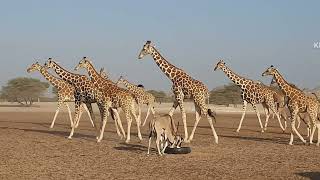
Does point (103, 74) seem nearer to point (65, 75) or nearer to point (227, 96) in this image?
point (65, 75)

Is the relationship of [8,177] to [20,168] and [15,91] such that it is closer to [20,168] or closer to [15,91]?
[20,168]

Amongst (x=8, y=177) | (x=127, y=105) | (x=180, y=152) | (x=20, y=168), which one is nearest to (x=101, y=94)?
(x=127, y=105)

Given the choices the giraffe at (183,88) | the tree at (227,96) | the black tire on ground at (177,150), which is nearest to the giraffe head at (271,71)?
the giraffe at (183,88)

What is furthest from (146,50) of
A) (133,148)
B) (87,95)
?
(133,148)

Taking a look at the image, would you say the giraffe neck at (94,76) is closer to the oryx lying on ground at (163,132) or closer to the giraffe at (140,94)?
the oryx lying on ground at (163,132)

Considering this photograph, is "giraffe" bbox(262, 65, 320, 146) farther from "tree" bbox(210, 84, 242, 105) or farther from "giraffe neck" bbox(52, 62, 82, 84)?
"tree" bbox(210, 84, 242, 105)

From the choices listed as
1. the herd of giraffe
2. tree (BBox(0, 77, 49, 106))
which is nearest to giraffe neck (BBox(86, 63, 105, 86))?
the herd of giraffe

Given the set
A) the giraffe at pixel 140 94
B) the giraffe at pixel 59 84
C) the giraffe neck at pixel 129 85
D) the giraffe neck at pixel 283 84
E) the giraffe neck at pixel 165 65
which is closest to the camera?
the giraffe neck at pixel 283 84

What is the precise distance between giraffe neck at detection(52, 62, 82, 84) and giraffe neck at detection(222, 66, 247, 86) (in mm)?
7185

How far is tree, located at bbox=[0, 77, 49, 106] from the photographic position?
77.4 meters

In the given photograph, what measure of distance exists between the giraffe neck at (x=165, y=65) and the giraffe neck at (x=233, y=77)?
4.38 meters

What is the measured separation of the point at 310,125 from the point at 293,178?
838cm

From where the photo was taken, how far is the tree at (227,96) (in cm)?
7888

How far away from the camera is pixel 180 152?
14516mm
